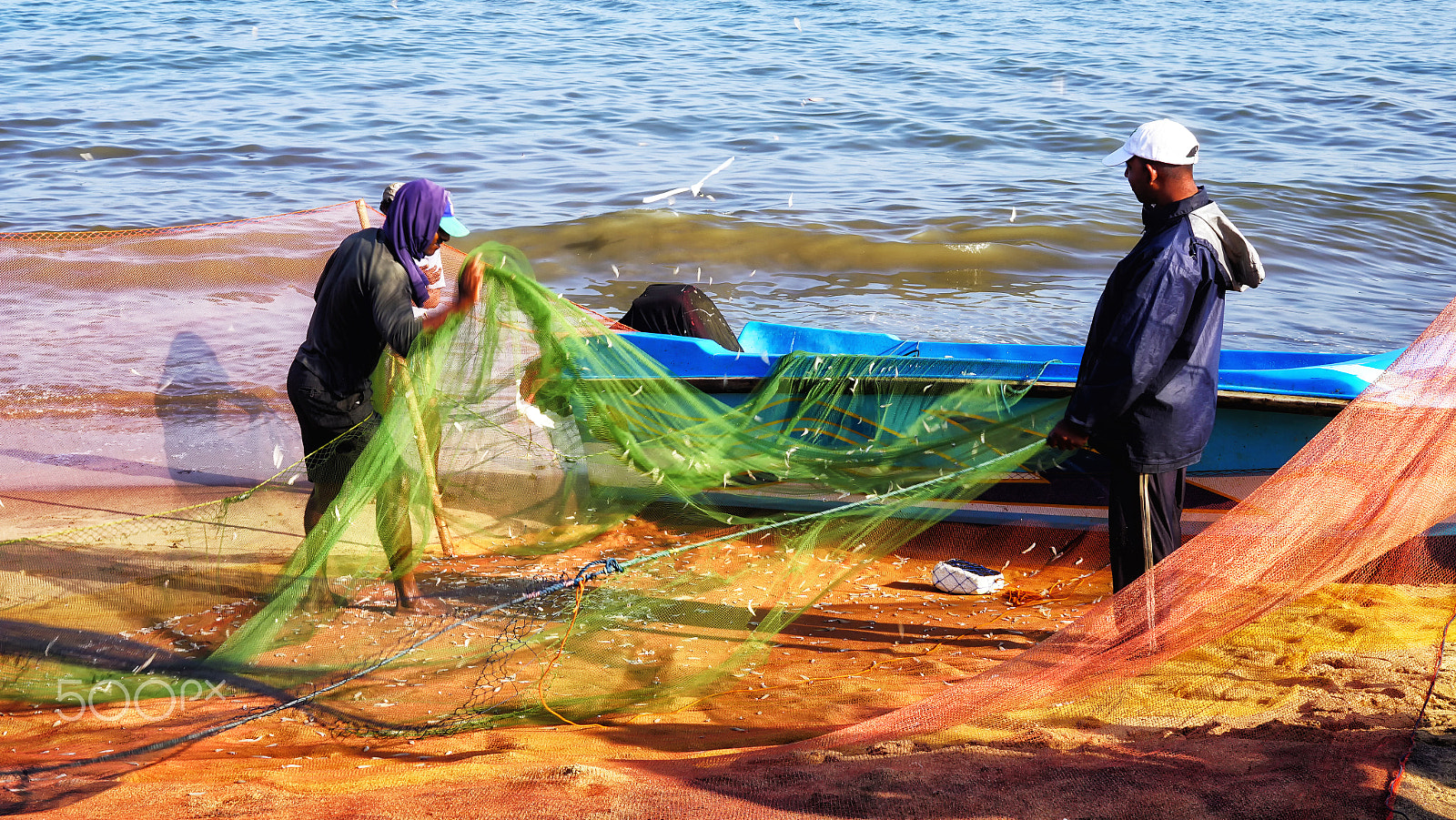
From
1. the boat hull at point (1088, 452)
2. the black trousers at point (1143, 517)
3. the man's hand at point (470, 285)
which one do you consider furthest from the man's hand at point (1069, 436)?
the man's hand at point (470, 285)

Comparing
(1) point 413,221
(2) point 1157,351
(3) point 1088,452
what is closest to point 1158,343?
(2) point 1157,351

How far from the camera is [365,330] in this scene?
4355 mm

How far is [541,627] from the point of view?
14.6 ft

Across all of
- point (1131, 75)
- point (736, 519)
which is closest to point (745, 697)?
point (736, 519)

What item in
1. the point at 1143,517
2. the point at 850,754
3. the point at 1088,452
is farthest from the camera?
the point at 1088,452

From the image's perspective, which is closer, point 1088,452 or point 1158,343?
point 1158,343

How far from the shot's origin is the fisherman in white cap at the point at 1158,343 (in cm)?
348

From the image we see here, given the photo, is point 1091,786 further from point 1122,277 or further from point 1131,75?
point 1131,75

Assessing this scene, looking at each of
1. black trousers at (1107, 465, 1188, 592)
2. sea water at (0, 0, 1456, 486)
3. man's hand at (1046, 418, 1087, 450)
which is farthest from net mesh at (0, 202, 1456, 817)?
sea water at (0, 0, 1456, 486)

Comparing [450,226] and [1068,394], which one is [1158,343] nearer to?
[1068,394]

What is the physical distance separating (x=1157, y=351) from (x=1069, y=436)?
0.44 metres

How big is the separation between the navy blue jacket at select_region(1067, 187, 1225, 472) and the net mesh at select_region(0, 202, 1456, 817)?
1.15 ft

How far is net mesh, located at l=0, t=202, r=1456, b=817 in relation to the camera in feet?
10.8

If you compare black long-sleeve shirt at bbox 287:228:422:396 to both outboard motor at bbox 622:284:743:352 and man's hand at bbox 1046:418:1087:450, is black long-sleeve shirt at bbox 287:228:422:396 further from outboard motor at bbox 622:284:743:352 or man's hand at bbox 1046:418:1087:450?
man's hand at bbox 1046:418:1087:450
